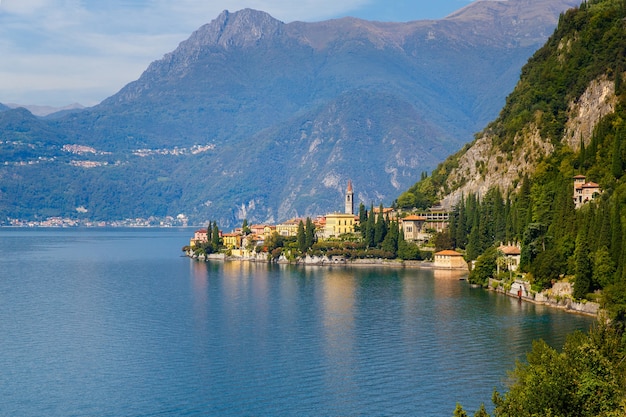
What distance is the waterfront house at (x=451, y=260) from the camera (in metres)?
104

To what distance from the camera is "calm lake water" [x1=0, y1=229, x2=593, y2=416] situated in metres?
44.5

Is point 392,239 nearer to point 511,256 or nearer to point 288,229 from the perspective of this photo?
point 288,229

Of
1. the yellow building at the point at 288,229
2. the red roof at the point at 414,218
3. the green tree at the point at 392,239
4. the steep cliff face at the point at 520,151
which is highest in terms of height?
the steep cliff face at the point at 520,151

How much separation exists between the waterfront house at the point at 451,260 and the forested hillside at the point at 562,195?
1.98 m

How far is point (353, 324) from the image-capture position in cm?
6406

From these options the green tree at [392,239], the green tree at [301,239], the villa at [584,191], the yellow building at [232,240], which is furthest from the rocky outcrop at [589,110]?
the yellow building at [232,240]

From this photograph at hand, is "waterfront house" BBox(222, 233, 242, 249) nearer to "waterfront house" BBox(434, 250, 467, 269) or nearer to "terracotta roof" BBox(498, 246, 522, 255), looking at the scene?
"waterfront house" BBox(434, 250, 467, 269)

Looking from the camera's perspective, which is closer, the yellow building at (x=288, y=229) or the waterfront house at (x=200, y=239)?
the yellow building at (x=288, y=229)

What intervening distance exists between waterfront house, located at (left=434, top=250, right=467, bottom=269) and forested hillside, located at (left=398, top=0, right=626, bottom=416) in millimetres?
1975

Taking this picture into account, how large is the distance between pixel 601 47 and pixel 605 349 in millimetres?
68720

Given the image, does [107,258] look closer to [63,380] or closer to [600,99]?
[600,99]

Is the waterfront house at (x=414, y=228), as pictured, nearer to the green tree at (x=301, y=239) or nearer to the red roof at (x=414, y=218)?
the red roof at (x=414, y=218)

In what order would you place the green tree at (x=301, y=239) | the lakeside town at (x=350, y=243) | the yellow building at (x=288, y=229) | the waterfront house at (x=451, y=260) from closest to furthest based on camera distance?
1. the waterfront house at (x=451, y=260)
2. the lakeside town at (x=350, y=243)
3. the green tree at (x=301, y=239)
4. the yellow building at (x=288, y=229)

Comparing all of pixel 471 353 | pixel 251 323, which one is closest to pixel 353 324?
pixel 251 323
